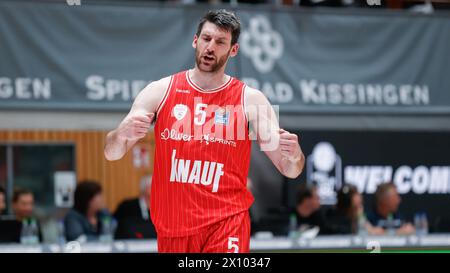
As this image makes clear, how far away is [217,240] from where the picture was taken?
5.20 m

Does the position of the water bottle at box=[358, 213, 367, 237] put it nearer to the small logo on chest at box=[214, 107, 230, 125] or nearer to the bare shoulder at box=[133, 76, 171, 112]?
the small logo on chest at box=[214, 107, 230, 125]

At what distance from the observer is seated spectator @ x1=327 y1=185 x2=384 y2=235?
10320 millimetres

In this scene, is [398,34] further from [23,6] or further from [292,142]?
[292,142]

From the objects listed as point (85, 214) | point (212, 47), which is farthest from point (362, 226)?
point (212, 47)

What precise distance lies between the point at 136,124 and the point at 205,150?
18.9 inches

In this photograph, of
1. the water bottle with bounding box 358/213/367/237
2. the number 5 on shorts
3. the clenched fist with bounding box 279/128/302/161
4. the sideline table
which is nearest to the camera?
the clenched fist with bounding box 279/128/302/161

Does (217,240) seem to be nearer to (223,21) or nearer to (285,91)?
(223,21)

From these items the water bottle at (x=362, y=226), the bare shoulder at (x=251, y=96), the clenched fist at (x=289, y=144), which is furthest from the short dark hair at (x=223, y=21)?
the water bottle at (x=362, y=226)

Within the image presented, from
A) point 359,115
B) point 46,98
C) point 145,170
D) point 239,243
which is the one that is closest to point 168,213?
point 239,243

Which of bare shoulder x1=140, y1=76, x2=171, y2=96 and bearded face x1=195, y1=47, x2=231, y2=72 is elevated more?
bearded face x1=195, y1=47, x2=231, y2=72

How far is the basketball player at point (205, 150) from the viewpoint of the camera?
520 centimetres

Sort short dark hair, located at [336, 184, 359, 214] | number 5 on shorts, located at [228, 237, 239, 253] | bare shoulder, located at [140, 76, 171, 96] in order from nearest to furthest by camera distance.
A: number 5 on shorts, located at [228, 237, 239, 253] < bare shoulder, located at [140, 76, 171, 96] < short dark hair, located at [336, 184, 359, 214]

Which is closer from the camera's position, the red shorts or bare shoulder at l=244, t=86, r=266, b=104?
the red shorts

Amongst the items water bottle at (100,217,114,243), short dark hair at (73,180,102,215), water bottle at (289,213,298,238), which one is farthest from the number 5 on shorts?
short dark hair at (73,180,102,215)
